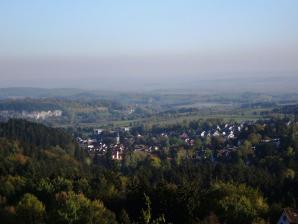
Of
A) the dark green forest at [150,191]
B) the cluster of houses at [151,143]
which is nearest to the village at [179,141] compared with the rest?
the cluster of houses at [151,143]

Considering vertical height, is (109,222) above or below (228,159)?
above

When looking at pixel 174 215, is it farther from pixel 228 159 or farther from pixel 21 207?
pixel 228 159

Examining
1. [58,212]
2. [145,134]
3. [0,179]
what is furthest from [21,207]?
[145,134]

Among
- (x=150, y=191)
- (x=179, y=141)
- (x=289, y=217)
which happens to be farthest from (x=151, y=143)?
(x=289, y=217)

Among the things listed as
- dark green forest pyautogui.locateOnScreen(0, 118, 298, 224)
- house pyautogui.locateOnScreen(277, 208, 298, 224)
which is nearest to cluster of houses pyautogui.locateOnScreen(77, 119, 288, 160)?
dark green forest pyautogui.locateOnScreen(0, 118, 298, 224)

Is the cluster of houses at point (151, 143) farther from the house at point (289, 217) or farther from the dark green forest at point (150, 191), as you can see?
the house at point (289, 217)

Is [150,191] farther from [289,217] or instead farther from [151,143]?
[151,143]
